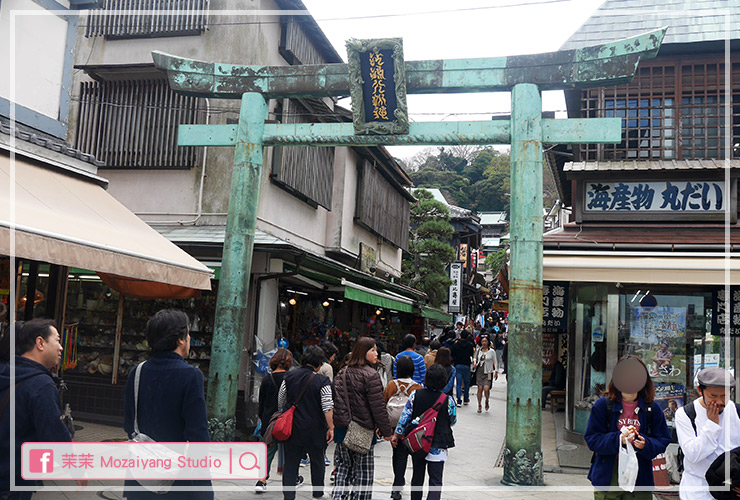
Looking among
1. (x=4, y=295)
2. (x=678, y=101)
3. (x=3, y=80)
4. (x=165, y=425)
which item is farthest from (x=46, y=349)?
(x=678, y=101)

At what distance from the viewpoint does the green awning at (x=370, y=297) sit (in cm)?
1215

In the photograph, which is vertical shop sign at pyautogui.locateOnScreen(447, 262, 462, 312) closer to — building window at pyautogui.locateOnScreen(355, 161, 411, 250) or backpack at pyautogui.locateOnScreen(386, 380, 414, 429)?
building window at pyautogui.locateOnScreen(355, 161, 411, 250)

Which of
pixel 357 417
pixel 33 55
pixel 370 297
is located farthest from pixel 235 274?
pixel 370 297

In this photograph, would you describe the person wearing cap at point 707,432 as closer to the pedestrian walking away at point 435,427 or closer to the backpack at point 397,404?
the pedestrian walking away at point 435,427

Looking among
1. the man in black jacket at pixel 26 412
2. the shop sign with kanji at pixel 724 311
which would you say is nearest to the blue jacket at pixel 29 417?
the man in black jacket at pixel 26 412

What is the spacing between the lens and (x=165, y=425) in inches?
158

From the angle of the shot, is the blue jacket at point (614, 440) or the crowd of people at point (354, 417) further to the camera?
the crowd of people at point (354, 417)

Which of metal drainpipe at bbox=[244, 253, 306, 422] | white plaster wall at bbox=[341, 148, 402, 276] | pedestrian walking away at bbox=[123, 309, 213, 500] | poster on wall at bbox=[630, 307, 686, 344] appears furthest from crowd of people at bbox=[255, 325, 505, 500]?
white plaster wall at bbox=[341, 148, 402, 276]

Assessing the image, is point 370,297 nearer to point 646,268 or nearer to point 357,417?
point 646,268

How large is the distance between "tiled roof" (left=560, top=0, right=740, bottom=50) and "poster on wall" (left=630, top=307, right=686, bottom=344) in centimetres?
474

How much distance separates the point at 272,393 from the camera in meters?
7.30

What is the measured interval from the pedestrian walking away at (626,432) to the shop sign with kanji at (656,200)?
6.57 m

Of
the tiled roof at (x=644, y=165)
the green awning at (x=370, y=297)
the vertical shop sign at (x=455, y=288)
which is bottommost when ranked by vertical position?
the green awning at (x=370, y=297)

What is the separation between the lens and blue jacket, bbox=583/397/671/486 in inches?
186
